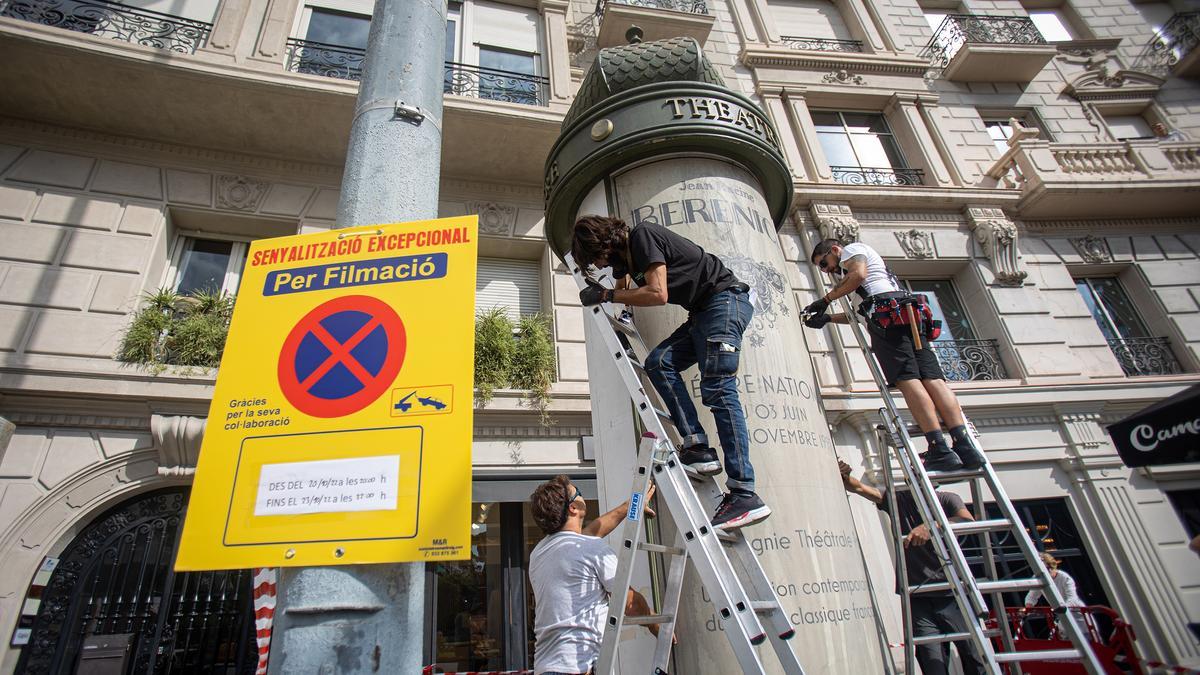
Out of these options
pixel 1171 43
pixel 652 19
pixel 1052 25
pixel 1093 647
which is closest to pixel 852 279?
pixel 1093 647

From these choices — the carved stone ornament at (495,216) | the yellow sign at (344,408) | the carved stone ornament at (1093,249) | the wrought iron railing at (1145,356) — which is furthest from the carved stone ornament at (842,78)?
the yellow sign at (344,408)

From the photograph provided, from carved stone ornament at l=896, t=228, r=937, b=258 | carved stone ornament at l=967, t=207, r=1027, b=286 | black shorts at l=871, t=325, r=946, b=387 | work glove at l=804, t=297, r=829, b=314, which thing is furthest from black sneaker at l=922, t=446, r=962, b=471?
carved stone ornament at l=967, t=207, r=1027, b=286

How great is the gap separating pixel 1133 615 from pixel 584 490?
316 inches

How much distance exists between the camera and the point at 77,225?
26.3ft

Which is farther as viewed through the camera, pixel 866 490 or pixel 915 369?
pixel 866 490

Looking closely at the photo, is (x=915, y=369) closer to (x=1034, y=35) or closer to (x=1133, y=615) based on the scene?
(x=1133, y=615)

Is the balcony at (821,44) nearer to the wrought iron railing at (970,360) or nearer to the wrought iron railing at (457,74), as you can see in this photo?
the wrought iron railing at (457,74)

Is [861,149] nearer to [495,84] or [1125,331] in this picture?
[1125,331]

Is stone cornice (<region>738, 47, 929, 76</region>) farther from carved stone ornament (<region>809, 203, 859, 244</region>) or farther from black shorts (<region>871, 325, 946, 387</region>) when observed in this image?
black shorts (<region>871, 325, 946, 387</region>)

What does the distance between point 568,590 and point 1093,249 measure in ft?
43.0

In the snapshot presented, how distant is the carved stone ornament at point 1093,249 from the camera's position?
1100 centimetres

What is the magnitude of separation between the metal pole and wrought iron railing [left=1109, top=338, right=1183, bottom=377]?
42.1 ft

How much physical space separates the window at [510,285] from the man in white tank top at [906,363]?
592 centimetres

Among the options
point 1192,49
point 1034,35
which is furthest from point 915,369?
point 1192,49
